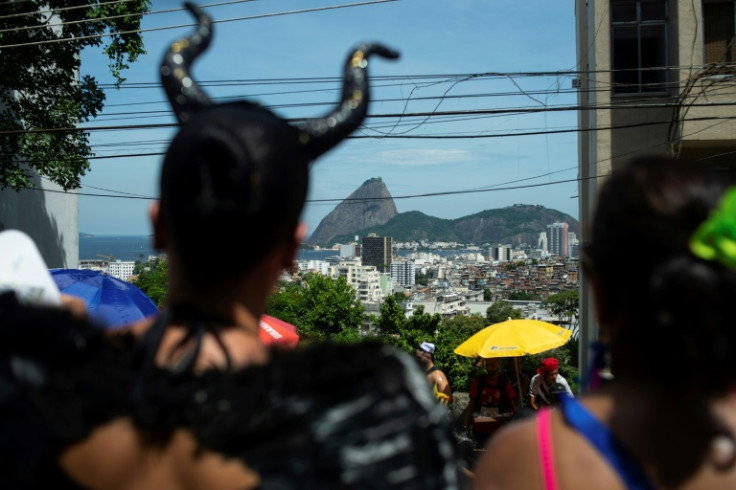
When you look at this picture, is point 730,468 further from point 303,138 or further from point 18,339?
point 18,339

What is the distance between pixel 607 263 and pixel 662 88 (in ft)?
47.1

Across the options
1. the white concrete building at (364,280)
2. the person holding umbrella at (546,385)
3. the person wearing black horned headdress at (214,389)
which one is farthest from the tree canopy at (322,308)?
the white concrete building at (364,280)

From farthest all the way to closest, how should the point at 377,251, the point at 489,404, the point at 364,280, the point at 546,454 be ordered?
the point at 377,251 < the point at 364,280 < the point at 489,404 < the point at 546,454

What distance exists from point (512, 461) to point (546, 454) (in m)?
0.07

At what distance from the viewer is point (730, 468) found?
1286 millimetres

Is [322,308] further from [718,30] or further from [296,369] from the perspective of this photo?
[296,369]

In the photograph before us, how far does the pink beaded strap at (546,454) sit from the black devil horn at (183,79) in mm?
858

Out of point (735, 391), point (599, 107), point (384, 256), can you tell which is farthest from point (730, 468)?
point (384, 256)

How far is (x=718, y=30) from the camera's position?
13906mm

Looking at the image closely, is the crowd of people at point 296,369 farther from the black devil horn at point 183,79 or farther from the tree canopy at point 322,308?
the tree canopy at point 322,308

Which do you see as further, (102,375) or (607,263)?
(607,263)

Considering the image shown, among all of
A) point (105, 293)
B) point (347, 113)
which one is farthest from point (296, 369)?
point (105, 293)

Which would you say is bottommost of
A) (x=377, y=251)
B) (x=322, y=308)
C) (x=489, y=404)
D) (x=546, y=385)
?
(x=377, y=251)

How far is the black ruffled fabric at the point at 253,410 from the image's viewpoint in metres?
1.00
